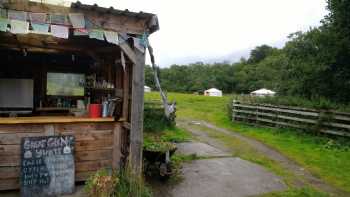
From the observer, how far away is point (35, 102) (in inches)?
330

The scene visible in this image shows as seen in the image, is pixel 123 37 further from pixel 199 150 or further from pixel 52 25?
pixel 199 150

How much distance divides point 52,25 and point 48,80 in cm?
457

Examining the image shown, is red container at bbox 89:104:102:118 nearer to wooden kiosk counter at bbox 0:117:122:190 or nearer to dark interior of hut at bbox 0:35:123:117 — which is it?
wooden kiosk counter at bbox 0:117:122:190

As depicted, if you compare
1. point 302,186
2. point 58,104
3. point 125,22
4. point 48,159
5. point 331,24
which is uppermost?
point 331,24

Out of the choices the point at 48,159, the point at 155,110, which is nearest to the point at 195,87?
the point at 155,110

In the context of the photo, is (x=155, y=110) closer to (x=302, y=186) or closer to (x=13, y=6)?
(x=302, y=186)

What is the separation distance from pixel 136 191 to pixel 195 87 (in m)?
51.9

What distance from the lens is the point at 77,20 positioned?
4441 millimetres

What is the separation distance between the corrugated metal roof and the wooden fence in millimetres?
7489

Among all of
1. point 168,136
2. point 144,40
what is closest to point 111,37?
point 144,40

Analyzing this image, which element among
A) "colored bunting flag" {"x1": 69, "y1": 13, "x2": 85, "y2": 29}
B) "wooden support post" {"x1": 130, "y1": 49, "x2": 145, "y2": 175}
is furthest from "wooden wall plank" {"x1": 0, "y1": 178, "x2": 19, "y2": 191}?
"colored bunting flag" {"x1": 69, "y1": 13, "x2": 85, "y2": 29}

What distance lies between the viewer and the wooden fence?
988 centimetres

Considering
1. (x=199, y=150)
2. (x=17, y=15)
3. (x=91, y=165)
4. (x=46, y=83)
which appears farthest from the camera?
(x=199, y=150)

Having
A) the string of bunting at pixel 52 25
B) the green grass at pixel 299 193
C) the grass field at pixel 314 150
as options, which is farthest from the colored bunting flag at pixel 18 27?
the grass field at pixel 314 150
